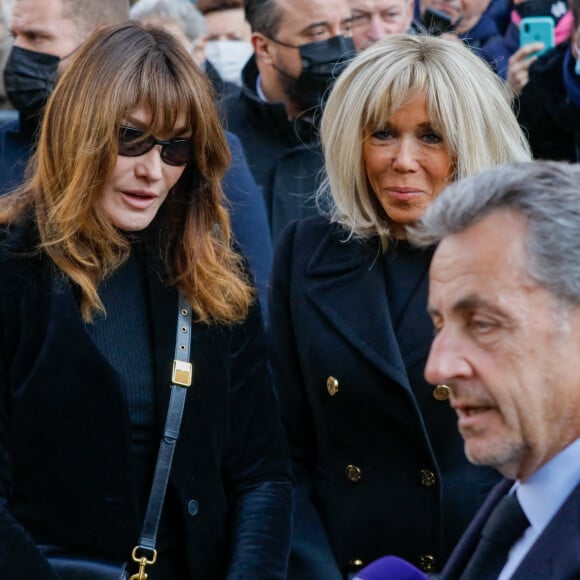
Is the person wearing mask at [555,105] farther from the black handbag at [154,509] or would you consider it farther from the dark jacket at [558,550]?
the dark jacket at [558,550]

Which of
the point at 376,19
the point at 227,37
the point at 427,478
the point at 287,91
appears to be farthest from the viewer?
the point at 227,37

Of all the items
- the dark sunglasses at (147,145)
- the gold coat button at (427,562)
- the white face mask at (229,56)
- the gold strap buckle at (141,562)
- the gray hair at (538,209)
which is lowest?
the gold coat button at (427,562)

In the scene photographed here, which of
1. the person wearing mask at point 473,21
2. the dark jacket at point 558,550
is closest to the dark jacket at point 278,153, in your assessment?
the person wearing mask at point 473,21

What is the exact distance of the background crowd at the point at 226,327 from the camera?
3400mm

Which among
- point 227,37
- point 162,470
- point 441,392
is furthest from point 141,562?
point 227,37

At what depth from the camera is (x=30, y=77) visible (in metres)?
5.50

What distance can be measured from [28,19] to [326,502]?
8.69 ft

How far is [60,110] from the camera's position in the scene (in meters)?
3.60

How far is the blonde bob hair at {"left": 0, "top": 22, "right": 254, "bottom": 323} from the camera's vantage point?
350 centimetres

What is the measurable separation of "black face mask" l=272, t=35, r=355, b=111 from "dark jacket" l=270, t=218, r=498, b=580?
206 cm

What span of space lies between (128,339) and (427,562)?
1.09 meters

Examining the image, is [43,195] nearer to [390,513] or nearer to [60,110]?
[60,110]

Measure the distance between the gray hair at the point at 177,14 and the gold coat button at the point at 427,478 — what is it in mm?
3396

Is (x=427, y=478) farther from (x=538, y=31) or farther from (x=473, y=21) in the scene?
(x=473, y=21)
